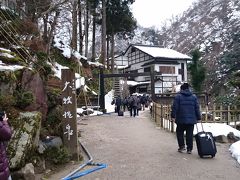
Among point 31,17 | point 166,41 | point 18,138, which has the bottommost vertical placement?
point 18,138

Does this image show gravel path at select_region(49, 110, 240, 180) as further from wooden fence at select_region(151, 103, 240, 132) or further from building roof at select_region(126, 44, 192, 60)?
building roof at select_region(126, 44, 192, 60)

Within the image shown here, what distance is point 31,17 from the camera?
1831 cm

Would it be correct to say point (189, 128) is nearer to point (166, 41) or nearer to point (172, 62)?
point (172, 62)

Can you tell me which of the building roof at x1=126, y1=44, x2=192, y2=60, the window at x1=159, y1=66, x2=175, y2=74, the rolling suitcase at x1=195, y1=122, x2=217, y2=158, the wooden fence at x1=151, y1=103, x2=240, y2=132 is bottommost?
the rolling suitcase at x1=195, y1=122, x2=217, y2=158

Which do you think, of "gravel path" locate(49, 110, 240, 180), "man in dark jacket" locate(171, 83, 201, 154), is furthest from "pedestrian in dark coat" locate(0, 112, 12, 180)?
"man in dark jacket" locate(171, 83, 201, 154)

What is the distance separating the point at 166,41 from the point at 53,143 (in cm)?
7313

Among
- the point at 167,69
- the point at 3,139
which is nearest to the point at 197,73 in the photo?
the point at 167,69

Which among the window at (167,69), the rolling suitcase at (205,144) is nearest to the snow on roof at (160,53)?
the window at (167,69)

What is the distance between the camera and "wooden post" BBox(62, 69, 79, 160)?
23.4ft

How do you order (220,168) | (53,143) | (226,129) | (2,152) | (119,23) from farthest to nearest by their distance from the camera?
(119,23) < (226,129) < (53,143) < (220,168) < (2,152)

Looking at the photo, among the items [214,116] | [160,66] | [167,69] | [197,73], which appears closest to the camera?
[214,116]

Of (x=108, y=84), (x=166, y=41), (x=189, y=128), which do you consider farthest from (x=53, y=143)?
(x=166, y=41)

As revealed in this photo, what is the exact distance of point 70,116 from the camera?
282 inches

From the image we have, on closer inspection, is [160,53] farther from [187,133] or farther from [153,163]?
[153,163]
